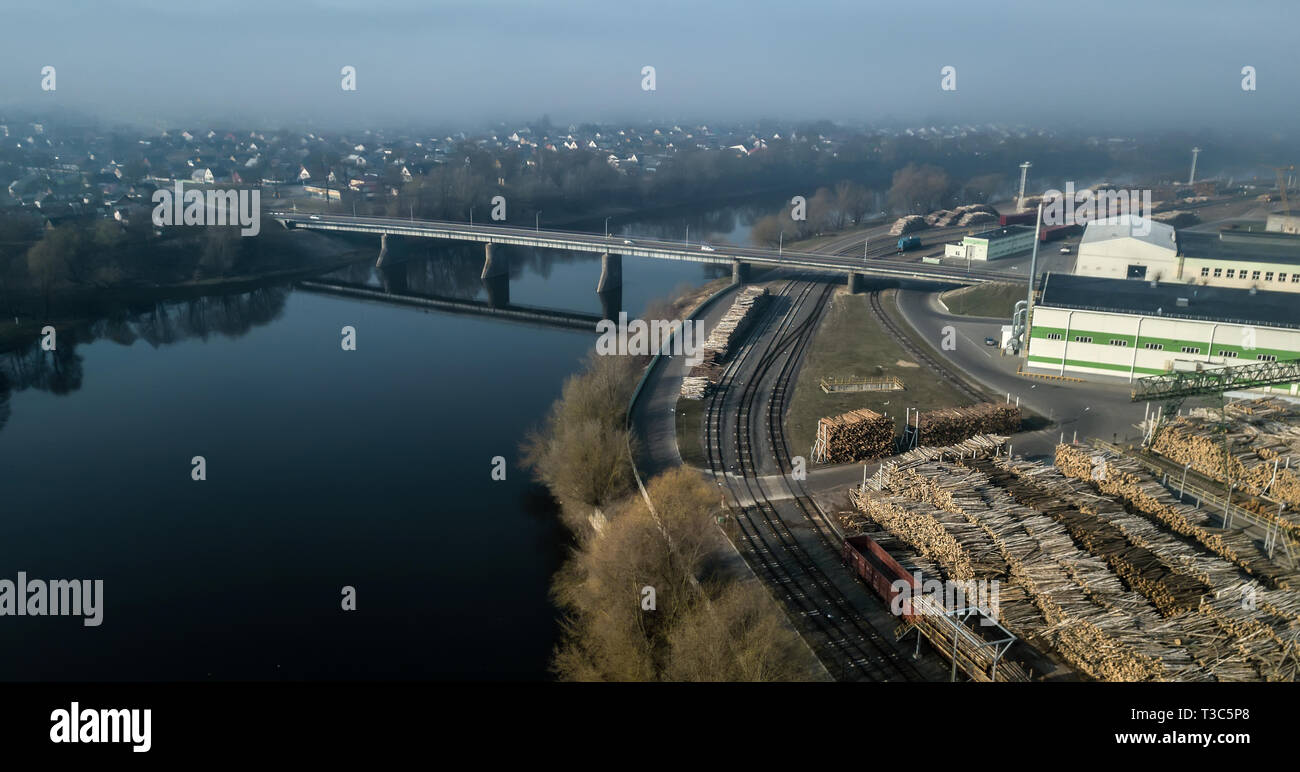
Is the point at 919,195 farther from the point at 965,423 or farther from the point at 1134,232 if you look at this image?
the point at 965,423

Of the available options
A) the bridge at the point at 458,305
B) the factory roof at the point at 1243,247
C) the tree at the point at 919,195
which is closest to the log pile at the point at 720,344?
the bridge at the point at 458,305

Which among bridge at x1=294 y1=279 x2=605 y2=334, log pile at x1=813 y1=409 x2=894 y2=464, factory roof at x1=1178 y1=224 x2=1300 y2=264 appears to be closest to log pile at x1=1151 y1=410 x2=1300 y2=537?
log pile at x1=813 y1=409 x2=894 y2=464

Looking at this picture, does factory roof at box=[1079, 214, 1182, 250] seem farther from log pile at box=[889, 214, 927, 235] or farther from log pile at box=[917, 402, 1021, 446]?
log pile at box=[917, 402, 1021, 446]

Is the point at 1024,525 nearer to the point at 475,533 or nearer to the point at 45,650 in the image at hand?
the point at 475,533

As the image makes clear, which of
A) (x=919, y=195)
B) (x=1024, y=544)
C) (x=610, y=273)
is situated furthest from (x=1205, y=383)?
(x=919, y=195)
